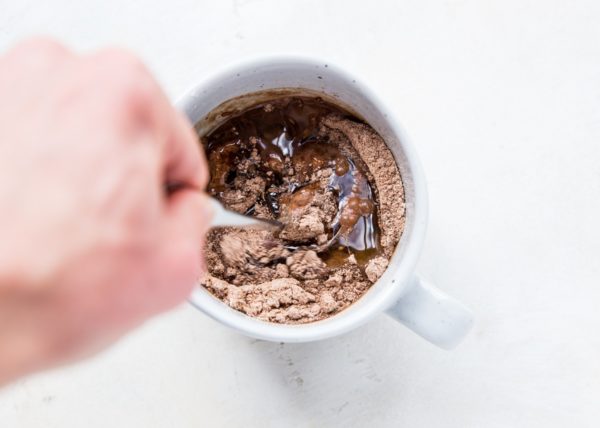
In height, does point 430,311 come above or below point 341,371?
above

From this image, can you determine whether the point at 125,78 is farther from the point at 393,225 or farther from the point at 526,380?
the point at 526,380

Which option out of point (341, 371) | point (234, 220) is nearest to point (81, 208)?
point (234, 220)

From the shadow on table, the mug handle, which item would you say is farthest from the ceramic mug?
the shadow on table

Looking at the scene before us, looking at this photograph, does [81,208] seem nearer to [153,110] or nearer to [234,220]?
[153,110]

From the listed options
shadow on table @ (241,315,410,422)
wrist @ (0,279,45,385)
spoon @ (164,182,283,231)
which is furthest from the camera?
shadow on table @ (241,315,410,422)

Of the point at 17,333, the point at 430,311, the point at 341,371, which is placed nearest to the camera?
the point at 17,333

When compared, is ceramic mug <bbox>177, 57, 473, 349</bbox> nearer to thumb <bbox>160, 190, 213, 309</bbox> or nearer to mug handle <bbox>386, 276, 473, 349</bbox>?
mug handle <bbox>386, 276, 473, 349</bbox>

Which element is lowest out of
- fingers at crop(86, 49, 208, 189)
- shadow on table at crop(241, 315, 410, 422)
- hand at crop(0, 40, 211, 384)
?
shadow on table at crop(241, 315, 410, 422)

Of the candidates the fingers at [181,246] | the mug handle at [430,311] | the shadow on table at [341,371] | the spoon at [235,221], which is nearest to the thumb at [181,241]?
the fingers at [181,246]
